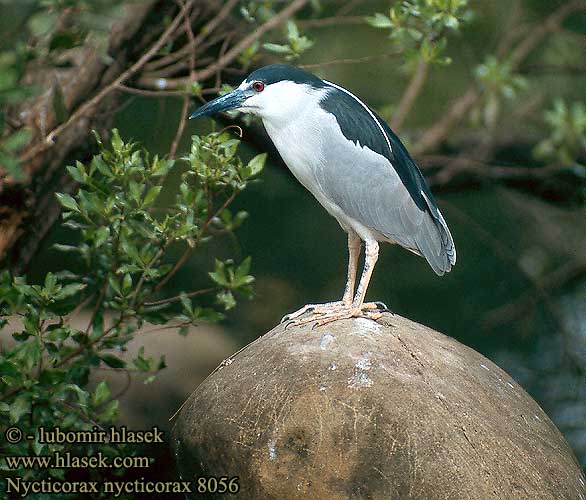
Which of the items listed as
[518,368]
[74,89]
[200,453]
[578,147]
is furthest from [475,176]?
[200,453]

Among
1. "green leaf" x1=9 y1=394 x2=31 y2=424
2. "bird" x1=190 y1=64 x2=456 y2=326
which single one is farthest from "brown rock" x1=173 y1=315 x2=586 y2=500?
"green leaf" x1=9 y1=394 x2=31 y2=424

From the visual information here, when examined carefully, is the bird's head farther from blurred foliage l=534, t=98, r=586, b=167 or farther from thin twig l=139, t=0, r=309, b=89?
blurred foliage l=534, t=98, r=586, b=167

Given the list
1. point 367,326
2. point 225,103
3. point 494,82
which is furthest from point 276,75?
point 494,82

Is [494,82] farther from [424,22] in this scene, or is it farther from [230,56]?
[230,56]

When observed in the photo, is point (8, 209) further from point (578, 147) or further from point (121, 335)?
point (578, 147)

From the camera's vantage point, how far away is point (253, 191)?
7527 mm

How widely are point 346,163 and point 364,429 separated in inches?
42.0

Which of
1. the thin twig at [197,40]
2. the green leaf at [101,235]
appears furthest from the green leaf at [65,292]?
the thin twig at [197,40]

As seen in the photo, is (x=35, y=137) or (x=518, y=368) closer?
(x=35, y=137)

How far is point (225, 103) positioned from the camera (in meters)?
3.35

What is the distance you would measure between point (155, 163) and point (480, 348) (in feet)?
15.5

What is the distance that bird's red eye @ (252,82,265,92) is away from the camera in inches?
133

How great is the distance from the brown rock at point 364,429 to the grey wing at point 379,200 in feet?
1.58

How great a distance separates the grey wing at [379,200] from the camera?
11.2 feet
